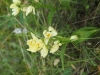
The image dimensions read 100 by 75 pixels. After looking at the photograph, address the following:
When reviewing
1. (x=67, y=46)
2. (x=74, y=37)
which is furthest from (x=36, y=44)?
(x=67, y=46)

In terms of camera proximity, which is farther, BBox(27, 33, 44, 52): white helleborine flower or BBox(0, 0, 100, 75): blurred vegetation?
BBox(0, 0, 100, 75): blurred vegetation

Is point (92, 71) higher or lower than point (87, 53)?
lower

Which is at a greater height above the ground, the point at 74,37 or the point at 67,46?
the point at 67,46

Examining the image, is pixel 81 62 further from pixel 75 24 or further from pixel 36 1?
pixel 36 1

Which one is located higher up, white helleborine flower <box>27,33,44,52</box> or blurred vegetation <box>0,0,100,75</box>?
blurred vegetation <box>0,0,100,75</box>

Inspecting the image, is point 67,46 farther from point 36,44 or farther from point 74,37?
point 36,44

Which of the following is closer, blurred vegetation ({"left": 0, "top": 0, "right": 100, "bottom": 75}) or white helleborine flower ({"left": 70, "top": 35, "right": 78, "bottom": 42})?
white helleborine flower ({"left": 70, "top": 35, "right": 78, "bottom": 42})

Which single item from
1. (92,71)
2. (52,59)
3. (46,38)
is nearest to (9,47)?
(52,59)

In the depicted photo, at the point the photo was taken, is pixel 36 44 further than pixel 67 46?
No
